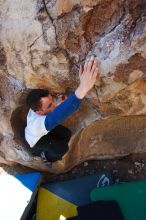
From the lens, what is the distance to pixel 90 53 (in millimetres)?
1960

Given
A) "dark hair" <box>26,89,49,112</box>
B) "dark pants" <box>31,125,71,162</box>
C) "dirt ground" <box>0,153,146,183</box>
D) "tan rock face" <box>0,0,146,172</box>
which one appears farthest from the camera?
"dirt ground" <box>0,153,146,183</box>

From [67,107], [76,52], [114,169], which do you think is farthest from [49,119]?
[114,169]

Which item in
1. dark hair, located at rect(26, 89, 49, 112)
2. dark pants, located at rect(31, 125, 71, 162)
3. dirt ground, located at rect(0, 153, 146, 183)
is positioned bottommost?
dirt ground, located at rect(0, 153, 146, 183)

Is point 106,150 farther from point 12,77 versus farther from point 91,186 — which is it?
point 12,77

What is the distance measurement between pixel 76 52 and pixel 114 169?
118 cm

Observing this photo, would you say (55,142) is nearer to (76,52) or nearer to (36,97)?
(36,97)

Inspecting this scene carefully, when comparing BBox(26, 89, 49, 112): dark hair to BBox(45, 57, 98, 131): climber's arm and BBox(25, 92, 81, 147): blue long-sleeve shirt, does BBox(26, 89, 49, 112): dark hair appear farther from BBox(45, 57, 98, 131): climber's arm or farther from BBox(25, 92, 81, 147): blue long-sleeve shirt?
Result: BBox(45, 57, 98, 131): climber's arm

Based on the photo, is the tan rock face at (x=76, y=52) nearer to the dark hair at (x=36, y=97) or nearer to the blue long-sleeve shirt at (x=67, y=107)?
the dark hair at (x=36, y=97)

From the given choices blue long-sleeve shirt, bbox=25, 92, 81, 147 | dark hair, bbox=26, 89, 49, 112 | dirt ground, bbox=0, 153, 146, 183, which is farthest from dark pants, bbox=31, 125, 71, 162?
dirt ground, bbox=0, 153, 146, 183

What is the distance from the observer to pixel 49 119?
79.5 inches

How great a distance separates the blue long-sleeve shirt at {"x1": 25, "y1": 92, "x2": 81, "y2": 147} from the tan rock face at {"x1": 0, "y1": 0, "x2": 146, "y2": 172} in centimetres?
19

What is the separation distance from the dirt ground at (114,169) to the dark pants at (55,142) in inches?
16.4

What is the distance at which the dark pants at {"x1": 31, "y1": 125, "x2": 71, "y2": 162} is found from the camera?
2.40 meters

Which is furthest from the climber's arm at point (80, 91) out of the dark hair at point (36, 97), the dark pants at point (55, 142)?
the dark pants at point (55, 142)
